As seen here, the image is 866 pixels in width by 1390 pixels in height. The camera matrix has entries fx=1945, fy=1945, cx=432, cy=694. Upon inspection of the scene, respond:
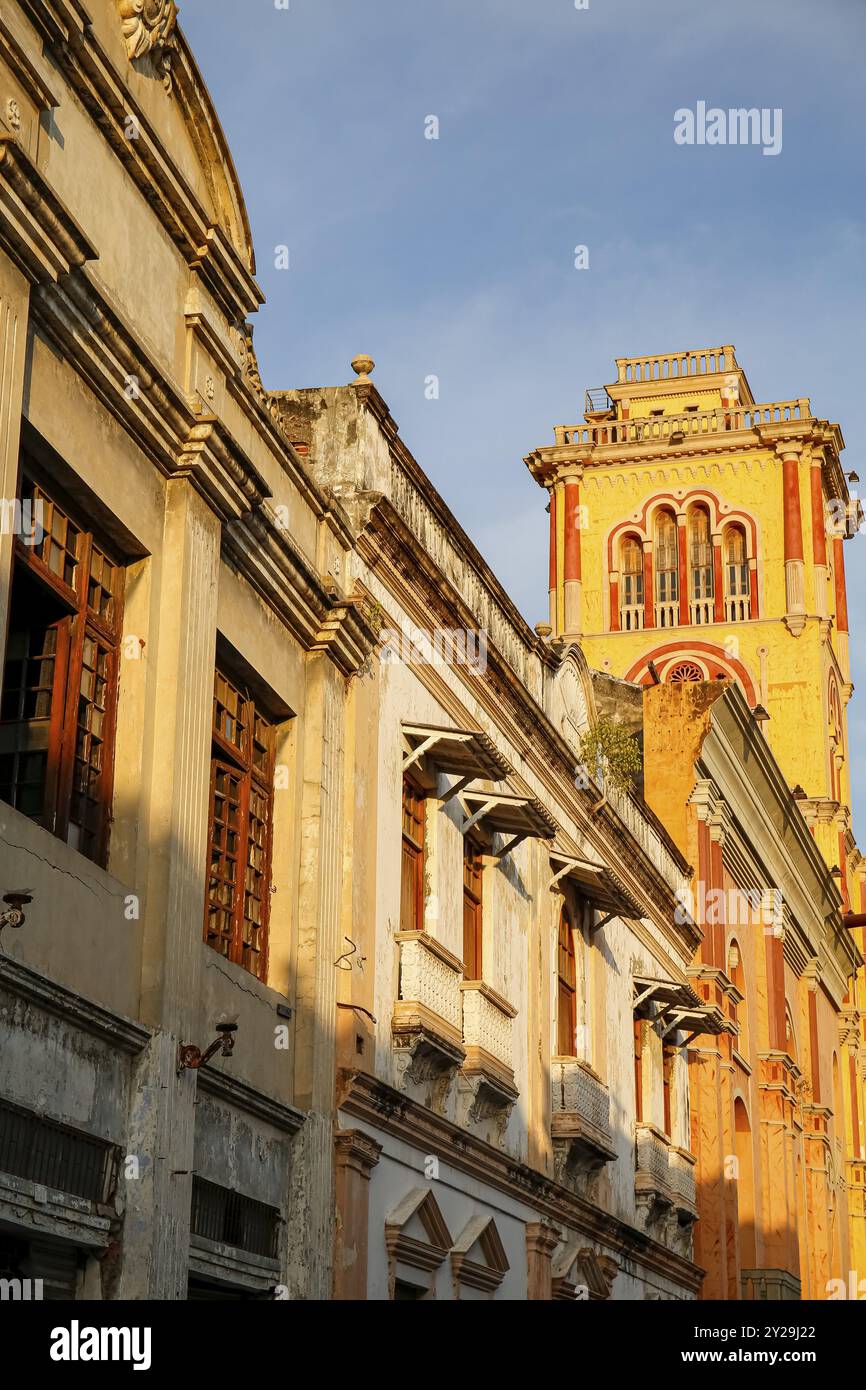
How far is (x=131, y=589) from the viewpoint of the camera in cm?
1132

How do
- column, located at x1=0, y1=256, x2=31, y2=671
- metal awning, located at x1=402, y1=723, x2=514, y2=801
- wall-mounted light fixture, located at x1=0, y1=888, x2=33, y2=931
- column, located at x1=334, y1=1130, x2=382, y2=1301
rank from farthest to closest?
1. metal awning, located at x1=402, y1=723, x2=514, y2=801
2. column, located at x1=334, y1=1130, x2=382, y2=1301
3. column, located at x1=0, y1=256, x2=31, y2=671
4. wall-mounted light fixture, located at x1=0, y1=888, x2=33, y2=931

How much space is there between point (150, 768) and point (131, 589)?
1.09 metres

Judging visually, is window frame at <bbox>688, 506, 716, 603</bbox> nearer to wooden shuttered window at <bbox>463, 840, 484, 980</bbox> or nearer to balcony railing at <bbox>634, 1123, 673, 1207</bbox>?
balcony railing at <bbox>634, 1123, 673, 1207</bbox>

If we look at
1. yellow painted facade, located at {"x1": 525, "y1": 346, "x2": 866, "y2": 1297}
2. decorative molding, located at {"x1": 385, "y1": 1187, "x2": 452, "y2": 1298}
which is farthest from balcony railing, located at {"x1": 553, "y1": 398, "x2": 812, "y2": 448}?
decorative molding, located at {"x1": 385, "y1": 1187, "x2": 452, "y2": 1298}

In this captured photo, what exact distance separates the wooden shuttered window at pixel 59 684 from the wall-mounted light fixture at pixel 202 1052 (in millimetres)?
1162

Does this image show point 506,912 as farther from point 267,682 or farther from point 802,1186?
point 802,1186

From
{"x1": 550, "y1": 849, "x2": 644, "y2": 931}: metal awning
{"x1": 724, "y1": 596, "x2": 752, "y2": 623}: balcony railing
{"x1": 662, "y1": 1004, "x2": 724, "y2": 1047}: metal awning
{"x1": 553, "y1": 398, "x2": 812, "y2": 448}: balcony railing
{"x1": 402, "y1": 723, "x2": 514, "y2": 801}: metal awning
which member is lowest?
{"x1": 662, "y1": 1004, "x2": 724, "y2": 1047}: metal awning

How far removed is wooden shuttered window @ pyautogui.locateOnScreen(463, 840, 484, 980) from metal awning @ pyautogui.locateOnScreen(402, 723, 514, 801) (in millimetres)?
1049

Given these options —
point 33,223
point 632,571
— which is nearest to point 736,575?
point 632,571

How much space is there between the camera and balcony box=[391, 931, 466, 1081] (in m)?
14.5

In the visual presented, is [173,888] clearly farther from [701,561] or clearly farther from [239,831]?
[701,561]

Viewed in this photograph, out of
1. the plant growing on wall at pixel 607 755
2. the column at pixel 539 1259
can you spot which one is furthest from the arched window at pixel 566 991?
the column at pixel 539 1259

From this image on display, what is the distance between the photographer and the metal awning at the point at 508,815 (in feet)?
54.1
